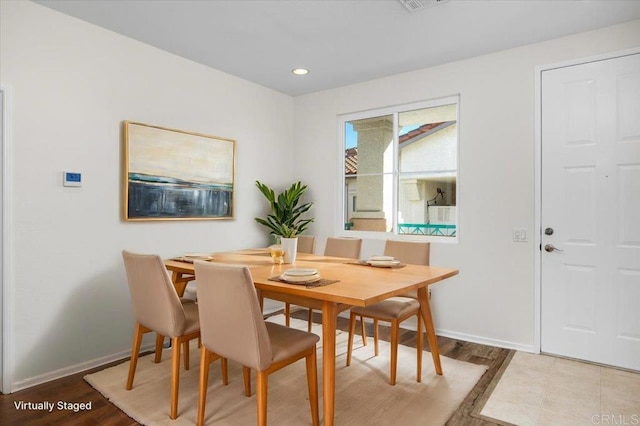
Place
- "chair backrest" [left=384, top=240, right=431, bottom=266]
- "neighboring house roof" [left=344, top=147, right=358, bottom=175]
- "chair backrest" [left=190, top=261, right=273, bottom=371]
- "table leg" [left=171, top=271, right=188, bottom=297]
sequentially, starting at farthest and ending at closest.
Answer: "neighboring house roof" [left=344, top=147, right=358, bottom=175] → "chair backrest" [left=384, top=240, right=431, bottom=266] → "table leg" [left=171, top=271, right=188, bottom=297] → "chair backrest" [left=190, top=261, right=273, bottom=371]

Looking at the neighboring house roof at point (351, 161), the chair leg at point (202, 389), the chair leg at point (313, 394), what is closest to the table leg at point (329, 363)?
the chair leg at point (313, 394)

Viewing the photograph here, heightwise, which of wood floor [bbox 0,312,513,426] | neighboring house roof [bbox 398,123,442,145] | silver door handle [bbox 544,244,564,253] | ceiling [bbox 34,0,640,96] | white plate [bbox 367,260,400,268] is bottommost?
wood floor [bbox 0,312,513,426]

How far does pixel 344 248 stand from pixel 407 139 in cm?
139

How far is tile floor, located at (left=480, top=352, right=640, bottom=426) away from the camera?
2189 mm

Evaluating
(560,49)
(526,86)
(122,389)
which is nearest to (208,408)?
Answer: (122,389)

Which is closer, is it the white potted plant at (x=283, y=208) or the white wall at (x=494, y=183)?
the white wall at (x=494, y=183)

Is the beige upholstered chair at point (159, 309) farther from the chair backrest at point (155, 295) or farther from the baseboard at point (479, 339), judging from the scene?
the baseboard at point (479, 339)

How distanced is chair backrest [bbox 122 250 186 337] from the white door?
9.34 feet

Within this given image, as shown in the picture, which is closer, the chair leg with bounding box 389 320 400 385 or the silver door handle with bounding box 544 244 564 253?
the chair leg with bounding box 389 320 400 385

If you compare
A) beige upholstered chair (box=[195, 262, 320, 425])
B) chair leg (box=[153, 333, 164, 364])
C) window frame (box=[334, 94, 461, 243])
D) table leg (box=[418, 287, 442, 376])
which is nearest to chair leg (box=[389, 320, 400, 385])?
table leg (box=[418, 287, 442, 376])

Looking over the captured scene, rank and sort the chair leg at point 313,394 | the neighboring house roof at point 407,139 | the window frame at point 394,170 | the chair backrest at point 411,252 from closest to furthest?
1. the chair leg at point 313,394
2. the chair backrest at point 411,252
3. the window frame at point 394,170
4. the neighboring house roof at point 407,139

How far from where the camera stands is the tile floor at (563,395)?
219cm

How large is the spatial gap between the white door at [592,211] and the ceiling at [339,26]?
18.4 inches

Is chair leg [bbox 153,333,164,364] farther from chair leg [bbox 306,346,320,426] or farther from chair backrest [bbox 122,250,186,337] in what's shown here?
chair leg [bbox 306,346,320,426]
